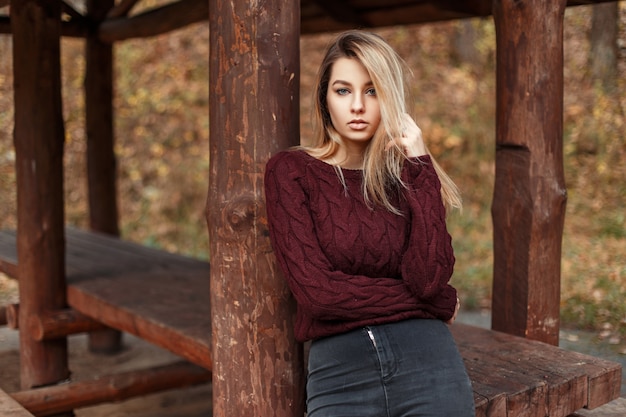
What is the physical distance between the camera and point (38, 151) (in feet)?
15.7

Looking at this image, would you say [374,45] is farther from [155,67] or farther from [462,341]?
[155,67]

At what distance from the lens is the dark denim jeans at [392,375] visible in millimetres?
2309

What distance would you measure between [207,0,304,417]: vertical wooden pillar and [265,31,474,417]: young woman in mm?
162

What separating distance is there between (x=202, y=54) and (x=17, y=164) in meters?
8.34

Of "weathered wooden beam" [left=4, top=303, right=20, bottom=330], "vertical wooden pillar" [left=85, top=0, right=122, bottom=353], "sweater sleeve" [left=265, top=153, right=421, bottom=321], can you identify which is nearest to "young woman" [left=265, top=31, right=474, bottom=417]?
"sweater sleeve" [left=265, top=153, right=421, bottom=321]

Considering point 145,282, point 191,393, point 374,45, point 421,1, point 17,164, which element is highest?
point 421,1

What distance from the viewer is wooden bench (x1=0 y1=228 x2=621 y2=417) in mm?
2826

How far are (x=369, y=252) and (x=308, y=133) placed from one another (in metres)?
10.2

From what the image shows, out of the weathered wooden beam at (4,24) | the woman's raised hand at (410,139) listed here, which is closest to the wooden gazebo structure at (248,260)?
the woman's raised hand at (410,139)

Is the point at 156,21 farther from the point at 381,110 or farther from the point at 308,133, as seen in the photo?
the point at 308,133

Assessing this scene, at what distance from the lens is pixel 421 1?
5598 millimetres

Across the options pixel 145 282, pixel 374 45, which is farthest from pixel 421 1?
pixel 374 45

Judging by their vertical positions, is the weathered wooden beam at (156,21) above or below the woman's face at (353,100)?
above

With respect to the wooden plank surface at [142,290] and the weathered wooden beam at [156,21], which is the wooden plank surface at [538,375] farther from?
the weathered wooden beam at [156,21]
